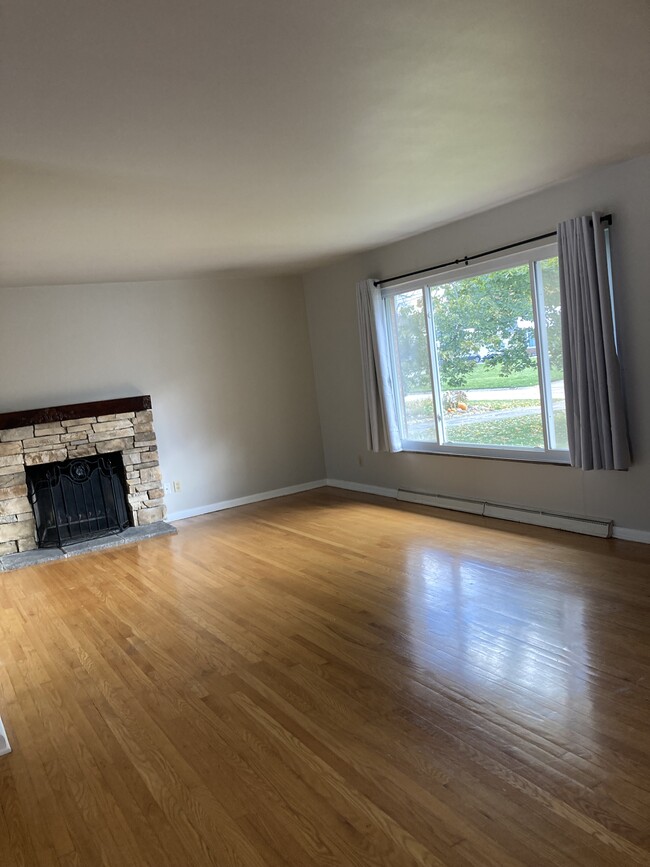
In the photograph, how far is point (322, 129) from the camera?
2.96 m

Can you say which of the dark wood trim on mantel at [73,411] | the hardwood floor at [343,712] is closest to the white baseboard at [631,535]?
the hardwood floor at [343,712]

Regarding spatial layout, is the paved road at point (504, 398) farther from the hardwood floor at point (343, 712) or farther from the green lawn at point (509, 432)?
the hardwood floor at point (343, 712)

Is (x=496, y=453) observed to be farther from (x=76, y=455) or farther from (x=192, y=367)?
(x=76, y=455)

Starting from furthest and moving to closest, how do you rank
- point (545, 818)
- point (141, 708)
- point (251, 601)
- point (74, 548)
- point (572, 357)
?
1. point (74, 548)
2. point (572, 357)
3. point (251, 601)
4. point (141, 708)
5. point (545, 818)

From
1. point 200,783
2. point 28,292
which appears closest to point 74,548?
point 28,292

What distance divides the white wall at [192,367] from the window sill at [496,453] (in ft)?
5.55

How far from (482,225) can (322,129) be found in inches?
108

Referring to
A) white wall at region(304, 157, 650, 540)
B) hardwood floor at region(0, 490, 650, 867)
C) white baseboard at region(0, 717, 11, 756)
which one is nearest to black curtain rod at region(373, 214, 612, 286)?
white wall at region(304, 157, 650, 540)

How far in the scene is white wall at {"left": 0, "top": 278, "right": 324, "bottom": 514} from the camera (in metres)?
6.41

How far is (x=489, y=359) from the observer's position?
18.2ft

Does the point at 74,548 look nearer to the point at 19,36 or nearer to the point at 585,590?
the point at 585,590

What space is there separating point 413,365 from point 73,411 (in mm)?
3107

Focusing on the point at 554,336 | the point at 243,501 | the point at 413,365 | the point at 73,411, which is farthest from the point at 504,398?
the point at 73,411

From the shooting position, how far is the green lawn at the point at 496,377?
5.18 meters
